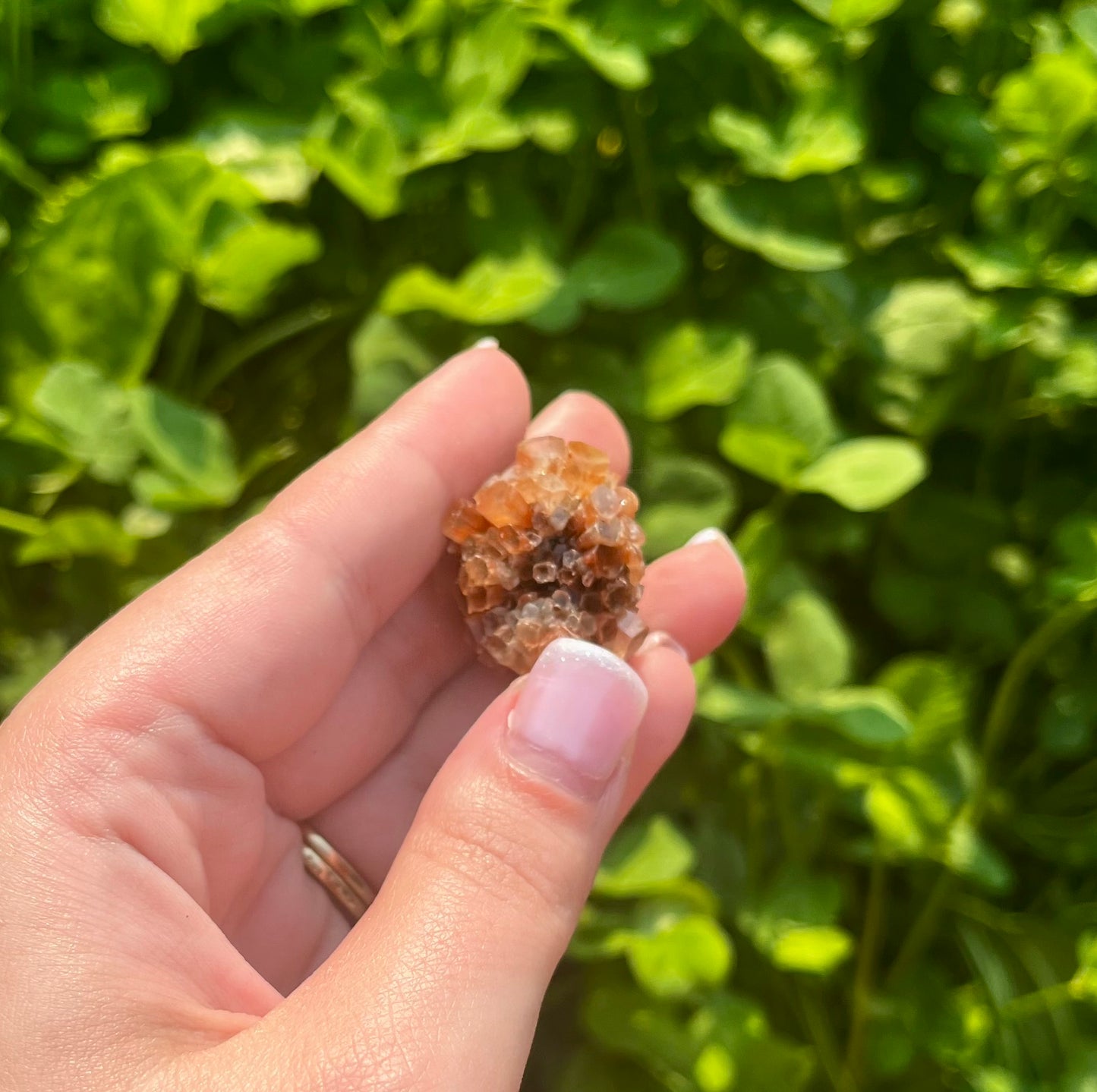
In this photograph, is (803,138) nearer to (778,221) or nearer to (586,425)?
(778,221)

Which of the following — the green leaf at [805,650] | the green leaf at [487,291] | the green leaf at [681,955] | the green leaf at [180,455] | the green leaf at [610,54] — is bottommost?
the green leaf at [681,955]

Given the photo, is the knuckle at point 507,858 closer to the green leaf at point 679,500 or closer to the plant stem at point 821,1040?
the green leaf at point 679,500

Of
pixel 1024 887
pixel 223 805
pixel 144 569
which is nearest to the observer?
pixel 223 805

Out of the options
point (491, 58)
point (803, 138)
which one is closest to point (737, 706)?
point (803, 138)

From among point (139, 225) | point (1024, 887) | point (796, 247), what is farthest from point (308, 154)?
point (1024, 887)

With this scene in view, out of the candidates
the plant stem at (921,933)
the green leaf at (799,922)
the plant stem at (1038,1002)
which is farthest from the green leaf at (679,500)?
the plant stem at (1038,1002)

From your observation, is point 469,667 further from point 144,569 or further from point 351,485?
point 144,569

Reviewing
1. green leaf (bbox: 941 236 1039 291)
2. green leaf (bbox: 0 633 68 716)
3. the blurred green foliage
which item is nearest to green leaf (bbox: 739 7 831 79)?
the blurred green foliage

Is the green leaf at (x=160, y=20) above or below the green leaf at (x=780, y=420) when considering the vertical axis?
above

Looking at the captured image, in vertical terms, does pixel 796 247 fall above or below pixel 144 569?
above
